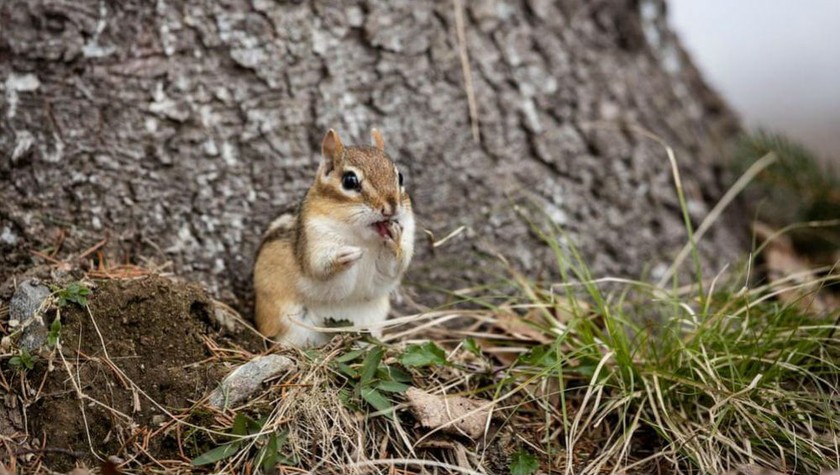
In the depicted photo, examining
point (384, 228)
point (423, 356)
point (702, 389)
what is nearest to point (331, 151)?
point (384, 228)

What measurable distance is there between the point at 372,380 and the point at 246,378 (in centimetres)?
41

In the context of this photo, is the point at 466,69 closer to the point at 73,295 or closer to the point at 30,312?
the point at 73,295

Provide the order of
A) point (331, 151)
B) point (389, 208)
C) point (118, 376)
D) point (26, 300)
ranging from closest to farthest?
point (118, 376), point (26, 300), point (389, 208), point (331, 151)

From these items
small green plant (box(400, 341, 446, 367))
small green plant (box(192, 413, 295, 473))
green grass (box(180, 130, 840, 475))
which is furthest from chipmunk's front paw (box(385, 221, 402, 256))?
small green plant (box(192, 413, 295, 473))

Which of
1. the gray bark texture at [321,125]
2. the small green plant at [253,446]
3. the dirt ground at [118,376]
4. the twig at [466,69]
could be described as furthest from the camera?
the twig at [466,69]

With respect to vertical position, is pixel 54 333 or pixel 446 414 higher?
pixel 54 333

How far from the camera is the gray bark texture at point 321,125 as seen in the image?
3.50 meters

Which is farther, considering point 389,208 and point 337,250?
point 337,250

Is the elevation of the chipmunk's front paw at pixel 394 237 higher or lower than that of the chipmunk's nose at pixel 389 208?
lower

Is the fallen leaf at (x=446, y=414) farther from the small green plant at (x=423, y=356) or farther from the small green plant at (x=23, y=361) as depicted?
the small green plant at (x=23, y=361)

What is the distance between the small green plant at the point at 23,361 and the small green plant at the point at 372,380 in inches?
36.8

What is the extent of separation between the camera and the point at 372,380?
9.45 ft

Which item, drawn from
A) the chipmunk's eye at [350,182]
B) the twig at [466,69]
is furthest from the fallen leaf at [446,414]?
the twig at [466,69]

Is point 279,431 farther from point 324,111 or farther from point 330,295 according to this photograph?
point 324,111
